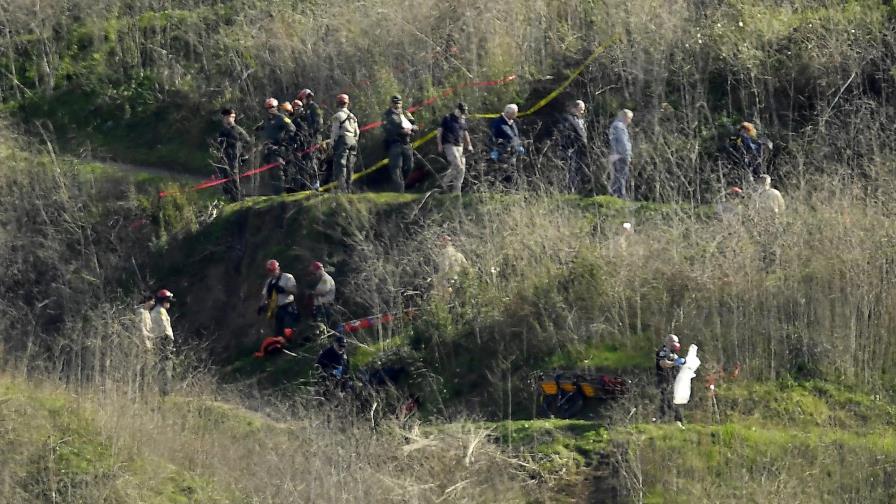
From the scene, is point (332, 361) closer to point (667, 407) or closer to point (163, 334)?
point (163, 334)

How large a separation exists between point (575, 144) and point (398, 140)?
2.64m

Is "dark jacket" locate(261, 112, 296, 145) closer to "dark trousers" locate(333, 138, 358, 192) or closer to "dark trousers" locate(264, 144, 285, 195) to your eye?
"dark trousers" locate(264, 144, 285, 195)

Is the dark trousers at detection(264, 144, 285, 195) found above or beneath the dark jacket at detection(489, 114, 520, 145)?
beneath

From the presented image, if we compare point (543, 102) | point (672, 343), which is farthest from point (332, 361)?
point (543, 102)

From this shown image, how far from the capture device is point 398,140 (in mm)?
30172

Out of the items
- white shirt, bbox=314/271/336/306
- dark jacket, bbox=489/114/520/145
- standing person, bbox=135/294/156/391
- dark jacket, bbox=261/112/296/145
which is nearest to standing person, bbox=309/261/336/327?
white shirt, bbox=314/271/336/306

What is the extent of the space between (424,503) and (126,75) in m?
16.0

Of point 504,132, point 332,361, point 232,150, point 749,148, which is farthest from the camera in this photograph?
point 232,150

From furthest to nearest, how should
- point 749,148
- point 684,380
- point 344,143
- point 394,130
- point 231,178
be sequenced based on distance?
point 231,178 → point 394,130 → point 344,143 → point 749,148 → point 684,380

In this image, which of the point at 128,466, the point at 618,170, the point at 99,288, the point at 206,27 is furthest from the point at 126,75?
the point at 128,466

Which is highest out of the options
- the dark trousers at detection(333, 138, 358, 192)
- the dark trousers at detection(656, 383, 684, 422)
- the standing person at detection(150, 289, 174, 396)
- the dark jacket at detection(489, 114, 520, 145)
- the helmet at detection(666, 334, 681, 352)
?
the dark jacket at detection(489, 114, 520, 145)

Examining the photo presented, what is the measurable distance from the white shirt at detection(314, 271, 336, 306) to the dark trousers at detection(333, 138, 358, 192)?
2.18 meters

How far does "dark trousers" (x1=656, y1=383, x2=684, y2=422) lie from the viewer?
24.4 m

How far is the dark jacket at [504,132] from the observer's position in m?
29.2
